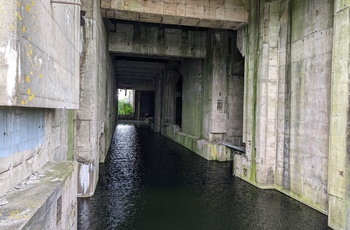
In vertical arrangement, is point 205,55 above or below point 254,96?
above

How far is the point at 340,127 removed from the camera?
6070 millimetres

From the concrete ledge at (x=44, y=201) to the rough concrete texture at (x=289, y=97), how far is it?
6.43m

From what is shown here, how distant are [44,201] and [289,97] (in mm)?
8081

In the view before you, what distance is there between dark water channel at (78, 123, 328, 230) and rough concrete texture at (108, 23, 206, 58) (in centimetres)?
662

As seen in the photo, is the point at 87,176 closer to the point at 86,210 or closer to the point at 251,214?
the point at 86,210

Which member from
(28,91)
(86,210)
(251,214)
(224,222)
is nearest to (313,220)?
(251,214)

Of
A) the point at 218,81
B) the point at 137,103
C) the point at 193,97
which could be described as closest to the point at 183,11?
the point at 218,81

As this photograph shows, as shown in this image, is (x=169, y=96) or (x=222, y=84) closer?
(x=222, y=84)

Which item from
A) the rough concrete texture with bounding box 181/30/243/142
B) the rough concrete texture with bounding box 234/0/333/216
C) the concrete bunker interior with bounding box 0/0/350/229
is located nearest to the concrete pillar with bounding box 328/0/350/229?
the concrete bunker interior with bounding box 0/0/350/229

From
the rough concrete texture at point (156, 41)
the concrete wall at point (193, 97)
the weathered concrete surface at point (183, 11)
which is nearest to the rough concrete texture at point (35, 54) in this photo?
the weathered concrete surface at point (183, 11)

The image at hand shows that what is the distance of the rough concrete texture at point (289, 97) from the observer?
737cm

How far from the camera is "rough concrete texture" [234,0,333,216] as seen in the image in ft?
24.2

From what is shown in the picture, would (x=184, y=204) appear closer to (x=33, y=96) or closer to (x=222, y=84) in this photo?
(x=33, y=96)

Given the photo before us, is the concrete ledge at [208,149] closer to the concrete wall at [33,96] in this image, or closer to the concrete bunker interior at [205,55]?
the concrete bunker interior at [205,55]
